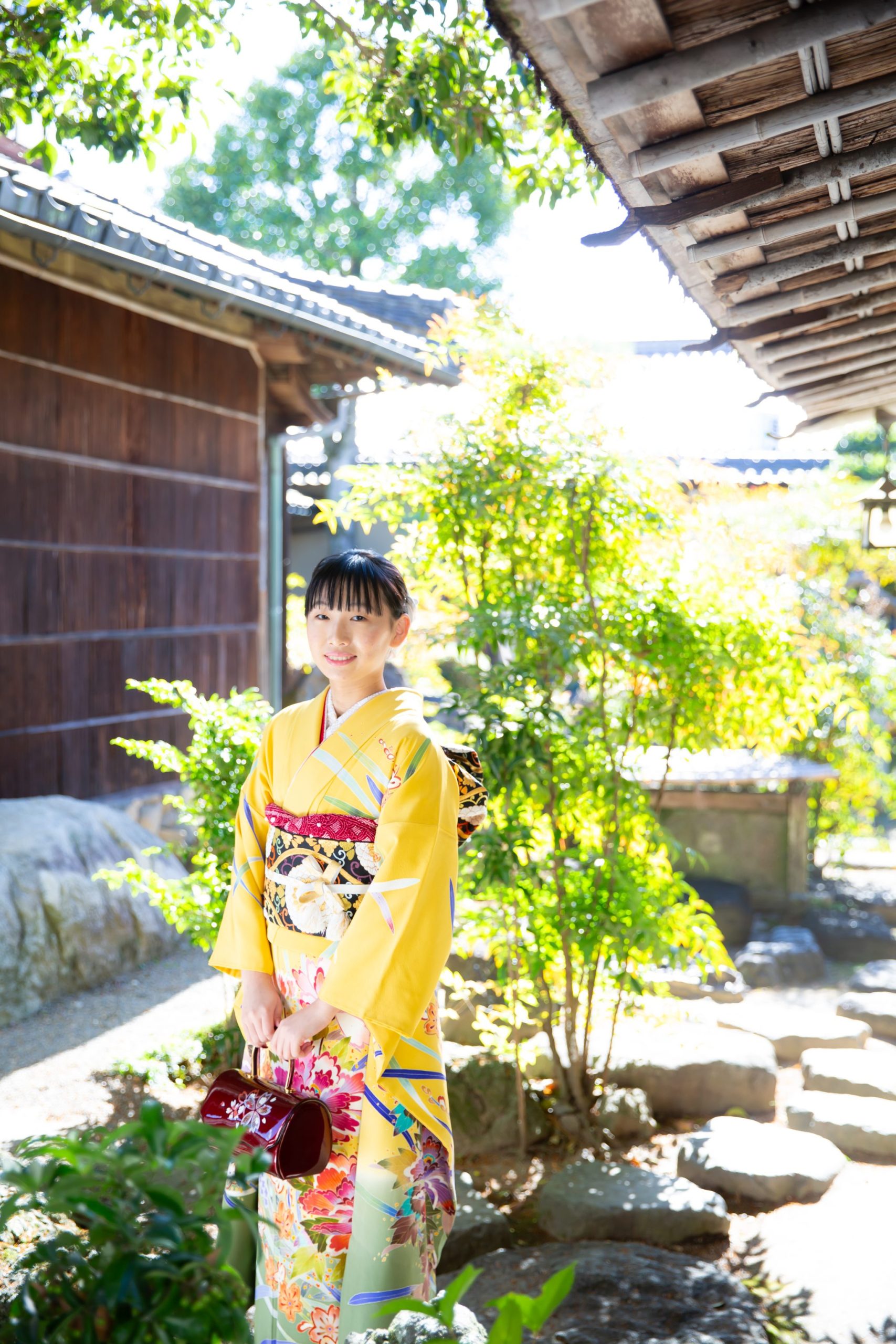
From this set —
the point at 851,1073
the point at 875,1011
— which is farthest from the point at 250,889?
the point at 875,1011

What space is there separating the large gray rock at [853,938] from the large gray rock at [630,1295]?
4.85 meters

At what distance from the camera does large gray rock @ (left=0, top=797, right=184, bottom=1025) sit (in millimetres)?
5074

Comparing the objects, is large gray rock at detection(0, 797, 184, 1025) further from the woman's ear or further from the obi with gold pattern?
the woman's ear

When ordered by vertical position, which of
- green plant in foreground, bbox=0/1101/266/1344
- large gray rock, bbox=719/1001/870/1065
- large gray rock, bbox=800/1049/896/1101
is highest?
green plant in foreground, bbox=0/1101/266/1344

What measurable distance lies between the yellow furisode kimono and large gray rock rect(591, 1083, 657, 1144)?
2.20m

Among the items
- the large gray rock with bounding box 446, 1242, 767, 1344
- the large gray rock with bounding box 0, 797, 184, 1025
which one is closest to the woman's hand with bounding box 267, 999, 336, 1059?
the large gray rock with bounding box 446, 1242, 767, 1344

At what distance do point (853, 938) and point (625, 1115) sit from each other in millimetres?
4055

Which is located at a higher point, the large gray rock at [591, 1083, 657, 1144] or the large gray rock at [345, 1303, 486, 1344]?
the large gray rock at [345, 1303, 486, 1344]

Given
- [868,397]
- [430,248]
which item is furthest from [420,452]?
[430,248]

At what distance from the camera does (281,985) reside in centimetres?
236

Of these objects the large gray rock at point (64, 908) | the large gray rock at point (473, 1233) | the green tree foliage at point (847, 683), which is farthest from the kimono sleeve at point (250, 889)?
the green tree foliage at point (847, 683)

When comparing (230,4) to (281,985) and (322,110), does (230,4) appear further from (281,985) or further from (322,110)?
(322,110)

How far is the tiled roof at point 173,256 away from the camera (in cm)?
497

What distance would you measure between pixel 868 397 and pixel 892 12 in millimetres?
2750
